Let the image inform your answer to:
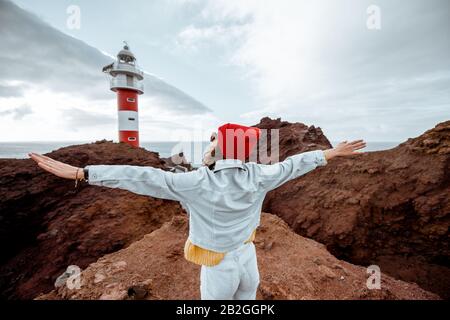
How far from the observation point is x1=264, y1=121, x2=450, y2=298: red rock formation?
4297 mm

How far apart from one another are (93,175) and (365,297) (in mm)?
3951

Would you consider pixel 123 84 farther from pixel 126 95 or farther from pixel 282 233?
pixel 282 233

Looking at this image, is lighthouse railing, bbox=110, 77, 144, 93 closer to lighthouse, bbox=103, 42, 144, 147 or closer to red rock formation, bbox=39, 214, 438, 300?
lighthouse, bbox=103, 42, 144, 147

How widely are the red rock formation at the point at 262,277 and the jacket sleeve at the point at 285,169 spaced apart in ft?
7.02

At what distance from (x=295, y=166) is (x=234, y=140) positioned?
68 centimetres

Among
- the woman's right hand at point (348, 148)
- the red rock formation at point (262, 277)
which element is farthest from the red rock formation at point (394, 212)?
the woman's right hand at point (348, 148)

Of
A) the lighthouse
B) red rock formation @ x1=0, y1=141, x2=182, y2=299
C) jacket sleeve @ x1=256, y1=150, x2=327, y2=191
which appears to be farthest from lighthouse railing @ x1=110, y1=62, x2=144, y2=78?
jacket sleeve @ x1=256, y1=150, x2=327, y2=191

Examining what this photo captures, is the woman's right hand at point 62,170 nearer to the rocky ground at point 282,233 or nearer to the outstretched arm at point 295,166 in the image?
the outstretched arm at point 295,166

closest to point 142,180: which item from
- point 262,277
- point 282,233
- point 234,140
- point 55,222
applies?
point 234,140

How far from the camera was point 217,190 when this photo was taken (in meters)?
1.60

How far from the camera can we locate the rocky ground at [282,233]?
3.26m

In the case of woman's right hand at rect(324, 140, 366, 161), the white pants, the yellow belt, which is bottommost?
the white pants

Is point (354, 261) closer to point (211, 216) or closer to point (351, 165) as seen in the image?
point (351, 165)

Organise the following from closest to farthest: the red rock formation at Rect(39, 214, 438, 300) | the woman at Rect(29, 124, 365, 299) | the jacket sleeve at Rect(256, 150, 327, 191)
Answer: the woman at Rect(29, 124, 365, 299), the jacket sleeve at Rect(256, 150, 327, 191), the red rock formation at Rect(39, 214, 438, 300)
